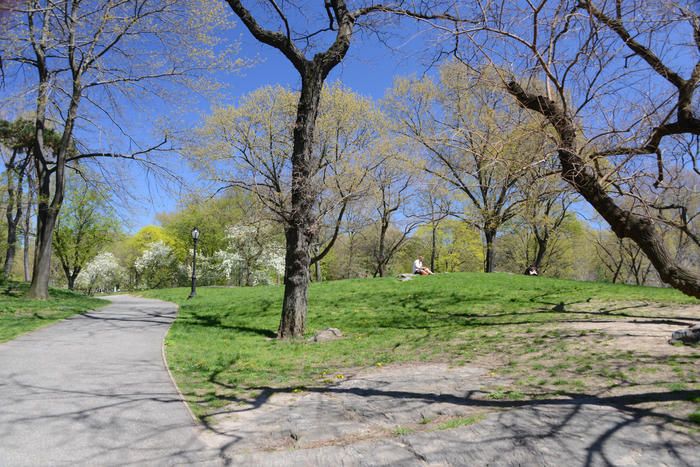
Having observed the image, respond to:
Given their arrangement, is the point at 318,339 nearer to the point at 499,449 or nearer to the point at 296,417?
the point at 296,417

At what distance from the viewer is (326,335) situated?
9133mm

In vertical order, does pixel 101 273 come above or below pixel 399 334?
above

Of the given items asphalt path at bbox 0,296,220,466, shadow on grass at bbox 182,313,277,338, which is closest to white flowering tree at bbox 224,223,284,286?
shadow on grass at bbox 182,313,277,338

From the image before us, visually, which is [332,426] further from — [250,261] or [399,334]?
[250,261]

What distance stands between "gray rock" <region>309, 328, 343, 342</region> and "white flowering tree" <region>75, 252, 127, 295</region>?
1947 inches

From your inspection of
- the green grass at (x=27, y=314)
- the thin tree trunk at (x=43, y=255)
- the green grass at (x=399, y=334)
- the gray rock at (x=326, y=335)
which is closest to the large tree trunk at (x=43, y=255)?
the thin tree trunk at (x=43, y=255)

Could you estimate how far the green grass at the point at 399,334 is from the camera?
5.80 meters

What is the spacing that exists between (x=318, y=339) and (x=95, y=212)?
3301 centimetres

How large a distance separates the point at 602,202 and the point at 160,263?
165ft

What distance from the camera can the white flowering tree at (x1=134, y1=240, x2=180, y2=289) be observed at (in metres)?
48.6

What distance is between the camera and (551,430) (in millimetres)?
3344

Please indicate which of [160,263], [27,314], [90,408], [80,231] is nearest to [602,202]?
[90,408]

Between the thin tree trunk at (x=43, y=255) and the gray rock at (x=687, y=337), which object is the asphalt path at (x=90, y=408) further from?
the thin tree trunk at (x=43, y=255)

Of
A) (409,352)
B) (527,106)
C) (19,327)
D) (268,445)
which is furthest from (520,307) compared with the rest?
(19,327)
